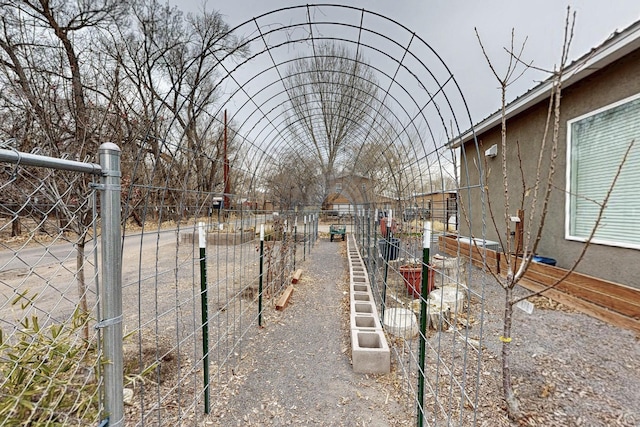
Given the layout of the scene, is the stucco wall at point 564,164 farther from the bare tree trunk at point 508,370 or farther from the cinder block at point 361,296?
the cinder block at point 361,296

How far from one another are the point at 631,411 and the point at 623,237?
8.74 feet

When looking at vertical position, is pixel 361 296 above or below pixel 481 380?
above

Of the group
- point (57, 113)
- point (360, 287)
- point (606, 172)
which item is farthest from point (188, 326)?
point (606, 172)

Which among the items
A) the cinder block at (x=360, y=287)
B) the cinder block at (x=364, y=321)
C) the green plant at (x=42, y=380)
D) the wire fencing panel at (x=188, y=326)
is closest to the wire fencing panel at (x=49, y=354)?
the green plant at (x=42, y=380)

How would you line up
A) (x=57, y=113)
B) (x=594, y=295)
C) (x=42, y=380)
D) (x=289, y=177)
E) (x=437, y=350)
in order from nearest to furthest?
1. (x=42, y=380)
2. (x=437, y=350)
3. (x=57, y=113)
4. (x=594, y=295)
5. (x=289, y=177)

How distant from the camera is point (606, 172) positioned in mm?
3949

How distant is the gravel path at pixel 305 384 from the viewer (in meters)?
2.04

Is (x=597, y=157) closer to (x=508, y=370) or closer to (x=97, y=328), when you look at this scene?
(x=508, y=370)

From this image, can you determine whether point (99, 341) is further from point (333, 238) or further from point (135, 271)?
point (333, 238)

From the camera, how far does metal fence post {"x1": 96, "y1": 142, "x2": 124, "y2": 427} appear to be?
95 cm

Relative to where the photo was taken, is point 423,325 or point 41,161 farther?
point 423,325

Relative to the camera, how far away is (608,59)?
3668mm

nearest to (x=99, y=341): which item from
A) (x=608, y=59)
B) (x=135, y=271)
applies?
(x=608, y=59)

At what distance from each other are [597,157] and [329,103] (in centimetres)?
404
